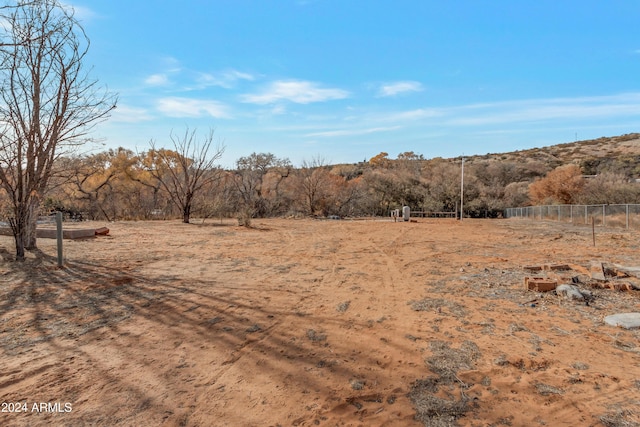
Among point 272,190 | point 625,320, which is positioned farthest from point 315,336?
point 272,190

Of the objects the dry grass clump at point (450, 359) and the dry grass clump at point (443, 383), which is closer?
the dry grass clump at point (443, 383)

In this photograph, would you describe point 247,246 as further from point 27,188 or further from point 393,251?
point 27,188

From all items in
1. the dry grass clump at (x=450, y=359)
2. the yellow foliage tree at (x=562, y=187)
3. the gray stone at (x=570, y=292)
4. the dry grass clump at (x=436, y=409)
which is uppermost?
the yellow foliage tree at (x=562, y=187)

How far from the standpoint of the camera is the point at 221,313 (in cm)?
464

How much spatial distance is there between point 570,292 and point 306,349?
431 cm

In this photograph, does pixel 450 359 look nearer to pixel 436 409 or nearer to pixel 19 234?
pixel 436 409

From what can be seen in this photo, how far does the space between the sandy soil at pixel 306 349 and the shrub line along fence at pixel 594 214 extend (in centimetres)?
1154

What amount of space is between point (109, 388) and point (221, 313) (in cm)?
185

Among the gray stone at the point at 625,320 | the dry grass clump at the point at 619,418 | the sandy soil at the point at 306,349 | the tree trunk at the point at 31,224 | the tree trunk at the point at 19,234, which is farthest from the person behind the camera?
the tree trunk at the point at 31,224

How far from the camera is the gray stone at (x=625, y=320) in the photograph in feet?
14.0

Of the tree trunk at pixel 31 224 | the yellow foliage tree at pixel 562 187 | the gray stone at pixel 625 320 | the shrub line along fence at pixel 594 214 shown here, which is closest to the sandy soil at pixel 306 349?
the gray stone at pixel 625 320

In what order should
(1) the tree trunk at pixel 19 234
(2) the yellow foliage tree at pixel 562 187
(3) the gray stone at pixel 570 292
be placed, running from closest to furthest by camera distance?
(3) the gray stone at pixel 570 292
(1) the tree trunk at pixel 19 234
(2) the yellow foliage tree at pixel 562 187

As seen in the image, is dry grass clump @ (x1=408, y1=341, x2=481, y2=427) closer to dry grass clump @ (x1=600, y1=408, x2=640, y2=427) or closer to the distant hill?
dry grass clump @ (x1=600, y1=408, x2=640, y2=427)

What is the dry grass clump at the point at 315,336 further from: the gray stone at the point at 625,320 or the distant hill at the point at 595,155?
the distant hill at the point at 595,155
